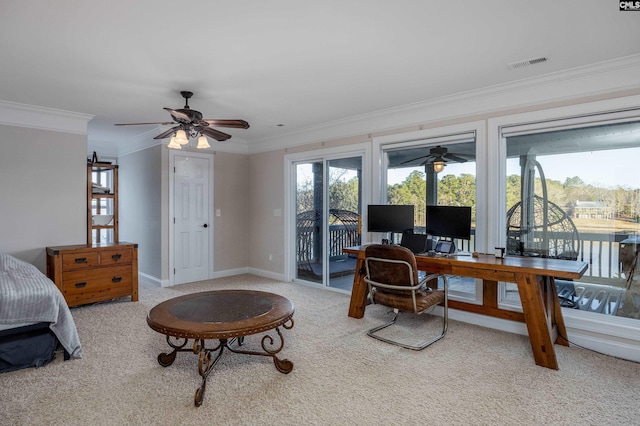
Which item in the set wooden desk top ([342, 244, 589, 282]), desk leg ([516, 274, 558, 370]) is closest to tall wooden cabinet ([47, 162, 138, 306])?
wooden desk top ([342, 244, 589, 282])

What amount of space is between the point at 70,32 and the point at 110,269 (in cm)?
288

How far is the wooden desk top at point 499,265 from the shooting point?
2670 mm

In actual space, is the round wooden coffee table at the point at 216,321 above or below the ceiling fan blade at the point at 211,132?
below

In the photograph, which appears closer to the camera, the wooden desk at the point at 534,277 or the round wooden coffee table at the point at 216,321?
the round wooden coffee table at the point at 216,321

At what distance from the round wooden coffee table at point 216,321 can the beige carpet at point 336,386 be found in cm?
10

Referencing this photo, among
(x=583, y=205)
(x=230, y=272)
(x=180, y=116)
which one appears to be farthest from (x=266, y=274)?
(x=583, y=205)

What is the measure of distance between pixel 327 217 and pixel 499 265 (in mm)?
2659

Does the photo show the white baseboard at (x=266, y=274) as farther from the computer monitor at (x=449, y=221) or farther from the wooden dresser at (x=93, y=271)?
the computer monitor at (x=449, y=221)

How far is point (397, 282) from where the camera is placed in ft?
10.3

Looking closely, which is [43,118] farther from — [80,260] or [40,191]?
[80,260]

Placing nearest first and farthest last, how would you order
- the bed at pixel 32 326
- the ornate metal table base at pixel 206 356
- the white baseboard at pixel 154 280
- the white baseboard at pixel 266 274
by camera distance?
1. the ornate metal table base at pixel 206 356
2. the bed at pixel 32 326
3. the white baseboard at pixel 154 280
4. the white baseboard at pixel 266 274

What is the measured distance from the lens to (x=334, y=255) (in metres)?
5.20

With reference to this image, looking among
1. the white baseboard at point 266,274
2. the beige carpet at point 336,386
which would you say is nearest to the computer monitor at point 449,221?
the beige carpet at point 336,386

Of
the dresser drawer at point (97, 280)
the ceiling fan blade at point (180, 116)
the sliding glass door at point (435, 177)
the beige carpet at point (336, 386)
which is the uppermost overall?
the ceiling fan blade at point (180, 116)
